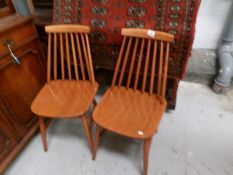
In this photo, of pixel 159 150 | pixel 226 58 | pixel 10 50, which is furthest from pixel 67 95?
pixel 226 58

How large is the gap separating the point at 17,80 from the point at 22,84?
58mm

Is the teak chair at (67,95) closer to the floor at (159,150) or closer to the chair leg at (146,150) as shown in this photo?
the floor at (159,150)

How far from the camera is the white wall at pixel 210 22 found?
1.71 metres

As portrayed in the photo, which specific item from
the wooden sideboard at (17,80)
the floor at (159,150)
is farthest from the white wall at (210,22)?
the wooden sideboard at (17,80)

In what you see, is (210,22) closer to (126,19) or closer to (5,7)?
(126,19)

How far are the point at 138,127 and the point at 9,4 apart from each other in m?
1.20

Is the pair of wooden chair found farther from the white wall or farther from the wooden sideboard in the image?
the white wall

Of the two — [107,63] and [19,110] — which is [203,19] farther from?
A: [19,110]

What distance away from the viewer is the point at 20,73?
1.29 m

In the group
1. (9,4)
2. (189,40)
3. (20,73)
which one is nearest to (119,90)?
(189,40)

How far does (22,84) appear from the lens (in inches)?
52.1

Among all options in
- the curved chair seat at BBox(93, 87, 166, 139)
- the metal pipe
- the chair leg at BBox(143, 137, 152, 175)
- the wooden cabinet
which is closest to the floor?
the chair leg at BBox(143, 137, 152, 175)

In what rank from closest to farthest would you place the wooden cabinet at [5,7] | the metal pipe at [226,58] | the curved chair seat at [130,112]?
the curved chair seat at [130,112] → the wooden cabinet at [5,7] → the metal pipe at [226,58]

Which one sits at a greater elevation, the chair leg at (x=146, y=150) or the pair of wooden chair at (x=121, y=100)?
the pair of wooden chair at (x=121, y=100)
